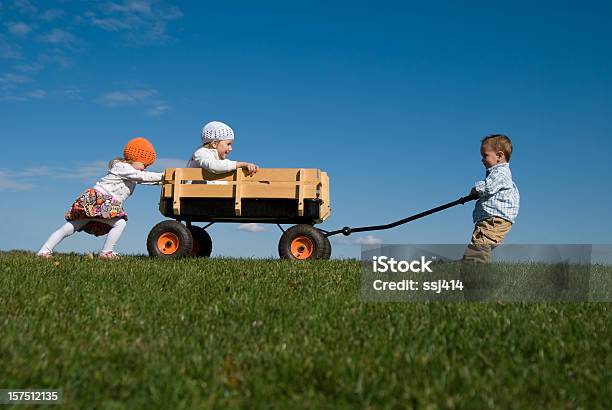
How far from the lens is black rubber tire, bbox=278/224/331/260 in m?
9.72

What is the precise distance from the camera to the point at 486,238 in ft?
27.6

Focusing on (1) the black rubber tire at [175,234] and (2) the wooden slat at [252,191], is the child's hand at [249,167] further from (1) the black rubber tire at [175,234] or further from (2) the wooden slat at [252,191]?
(1) the black rubber tire at [175,234]

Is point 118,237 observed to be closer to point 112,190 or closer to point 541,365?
point 112,190

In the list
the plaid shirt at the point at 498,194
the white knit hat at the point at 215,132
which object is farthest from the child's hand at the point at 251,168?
the plaid shirt at the point at 498,194

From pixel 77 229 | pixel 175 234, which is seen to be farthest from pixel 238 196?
pixel 77 229

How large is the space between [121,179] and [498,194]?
6178mm

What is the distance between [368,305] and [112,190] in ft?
21.2

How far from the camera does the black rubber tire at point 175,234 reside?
986 cm

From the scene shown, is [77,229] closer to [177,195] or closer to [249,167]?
[177,195]

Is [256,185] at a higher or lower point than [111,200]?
higher

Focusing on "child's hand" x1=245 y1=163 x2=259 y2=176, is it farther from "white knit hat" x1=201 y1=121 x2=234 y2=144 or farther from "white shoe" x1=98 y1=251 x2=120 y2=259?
"white shoe" x1=98 y1=251 x2=120 y2=259

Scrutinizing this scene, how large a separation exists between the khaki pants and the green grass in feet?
7.73

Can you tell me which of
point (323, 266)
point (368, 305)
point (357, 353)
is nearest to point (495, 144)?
point (323, 266)

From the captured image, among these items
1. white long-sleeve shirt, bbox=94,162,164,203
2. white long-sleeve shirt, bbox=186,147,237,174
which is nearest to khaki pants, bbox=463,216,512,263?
white long-sleeve shirt, bbox=186,147,237,174
